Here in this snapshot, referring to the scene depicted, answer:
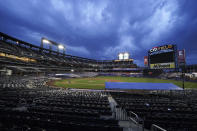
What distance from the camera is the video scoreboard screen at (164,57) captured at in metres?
25.2

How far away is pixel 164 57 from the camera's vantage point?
25922mm

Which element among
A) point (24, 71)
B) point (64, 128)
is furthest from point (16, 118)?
point (24, 71)

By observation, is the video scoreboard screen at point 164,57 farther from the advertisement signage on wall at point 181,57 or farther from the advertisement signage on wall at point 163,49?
the advertisement signage on wall at point 181,57

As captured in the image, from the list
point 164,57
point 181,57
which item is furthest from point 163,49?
point 181,57

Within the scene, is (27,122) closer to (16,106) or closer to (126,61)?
(16,106)

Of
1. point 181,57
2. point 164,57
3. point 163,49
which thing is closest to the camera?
point 181,57

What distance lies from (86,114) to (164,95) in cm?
1573

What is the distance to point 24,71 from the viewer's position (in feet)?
131

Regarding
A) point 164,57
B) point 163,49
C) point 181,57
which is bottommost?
point 181,57

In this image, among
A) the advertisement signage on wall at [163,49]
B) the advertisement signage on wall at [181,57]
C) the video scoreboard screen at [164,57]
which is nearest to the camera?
the advertisement signage on wall at [181,57]

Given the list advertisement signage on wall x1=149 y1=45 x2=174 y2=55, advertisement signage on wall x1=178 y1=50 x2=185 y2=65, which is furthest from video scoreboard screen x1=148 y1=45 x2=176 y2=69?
advertisement signage on wall x1=178 y1=50 x2=185 y2=65

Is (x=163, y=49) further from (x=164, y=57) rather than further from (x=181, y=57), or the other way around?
(x=181, y=57)

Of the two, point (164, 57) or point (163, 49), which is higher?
point (163, 49)

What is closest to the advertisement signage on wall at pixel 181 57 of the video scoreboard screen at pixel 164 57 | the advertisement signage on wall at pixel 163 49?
the video scoreboard screen at pixel 164 57
